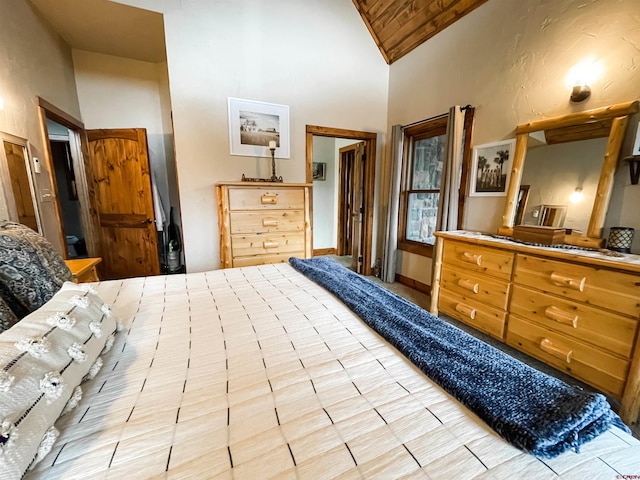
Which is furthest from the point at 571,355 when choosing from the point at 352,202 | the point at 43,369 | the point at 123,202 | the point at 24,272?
the point at 123,202

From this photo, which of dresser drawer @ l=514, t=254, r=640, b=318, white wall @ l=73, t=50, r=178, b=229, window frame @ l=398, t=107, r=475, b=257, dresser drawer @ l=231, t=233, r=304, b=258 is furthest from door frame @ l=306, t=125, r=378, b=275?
dresser drawer @ l=514, t=254, r=640, b=318

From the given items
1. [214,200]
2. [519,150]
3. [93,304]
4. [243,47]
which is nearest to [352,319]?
[93,304]

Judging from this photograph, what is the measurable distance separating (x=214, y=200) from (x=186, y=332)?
2.04 m

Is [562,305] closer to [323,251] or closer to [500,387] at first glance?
[500,387]

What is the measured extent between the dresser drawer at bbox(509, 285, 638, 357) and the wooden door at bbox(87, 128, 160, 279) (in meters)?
3.89

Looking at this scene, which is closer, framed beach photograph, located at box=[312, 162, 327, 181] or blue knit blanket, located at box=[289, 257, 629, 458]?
blue knit blanket, located at box=[289, 257, 629, 458]

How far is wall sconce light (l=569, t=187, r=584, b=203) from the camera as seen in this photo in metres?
1.78

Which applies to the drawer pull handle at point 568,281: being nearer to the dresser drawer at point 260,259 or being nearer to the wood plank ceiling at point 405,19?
the dresser drawer at point 260,259

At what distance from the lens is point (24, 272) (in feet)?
3.19

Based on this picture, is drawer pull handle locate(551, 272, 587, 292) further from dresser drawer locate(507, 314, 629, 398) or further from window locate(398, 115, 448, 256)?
window locate(398, 115, 448, 256)

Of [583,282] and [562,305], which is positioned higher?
[583,282]

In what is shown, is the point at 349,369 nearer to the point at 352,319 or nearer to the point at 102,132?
the point at 352,319

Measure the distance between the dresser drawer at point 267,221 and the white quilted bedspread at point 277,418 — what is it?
1.48m

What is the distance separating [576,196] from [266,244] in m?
2.47
